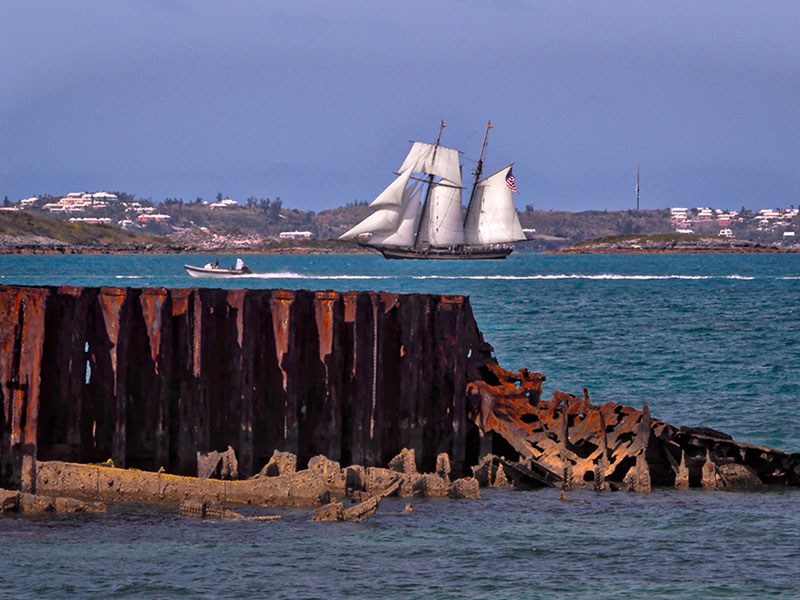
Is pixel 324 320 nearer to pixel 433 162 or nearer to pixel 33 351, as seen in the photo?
pixel 33 351

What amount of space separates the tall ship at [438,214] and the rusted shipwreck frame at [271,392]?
466ft

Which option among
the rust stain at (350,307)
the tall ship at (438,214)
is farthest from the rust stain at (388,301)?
the tall ship at (438,214)

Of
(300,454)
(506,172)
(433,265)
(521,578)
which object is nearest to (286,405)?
(300,454)

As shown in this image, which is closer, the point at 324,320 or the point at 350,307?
the point at 324,320

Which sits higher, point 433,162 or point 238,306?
point 433,162

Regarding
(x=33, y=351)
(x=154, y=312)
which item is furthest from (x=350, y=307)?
(x=33, y=351)

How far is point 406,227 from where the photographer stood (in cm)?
16612

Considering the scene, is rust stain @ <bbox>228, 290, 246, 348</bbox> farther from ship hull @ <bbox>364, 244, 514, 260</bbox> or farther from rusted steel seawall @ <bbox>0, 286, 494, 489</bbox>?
ship hull @ <bbox>364, 244, 514, 260</bbox>

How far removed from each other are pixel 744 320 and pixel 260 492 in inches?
1857

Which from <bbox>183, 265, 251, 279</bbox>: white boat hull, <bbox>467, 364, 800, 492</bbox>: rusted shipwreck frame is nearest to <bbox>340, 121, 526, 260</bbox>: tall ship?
<bbox>183, 265, 251, 279</bbox>: white boat hull

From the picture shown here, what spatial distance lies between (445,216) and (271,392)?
152 metres

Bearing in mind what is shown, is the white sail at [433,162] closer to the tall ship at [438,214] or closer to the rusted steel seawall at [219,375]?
the tall ship at [438,214]

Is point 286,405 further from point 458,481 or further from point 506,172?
point 506,172

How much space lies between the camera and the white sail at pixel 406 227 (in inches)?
6447
